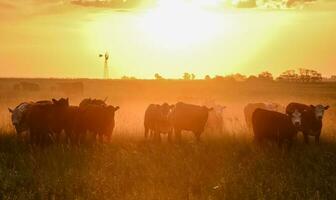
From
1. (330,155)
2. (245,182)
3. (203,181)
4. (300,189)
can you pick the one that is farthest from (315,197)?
(330,155)

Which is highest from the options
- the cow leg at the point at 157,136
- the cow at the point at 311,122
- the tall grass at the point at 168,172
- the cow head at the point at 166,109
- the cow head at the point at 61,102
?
the cow head at the point at 61,102

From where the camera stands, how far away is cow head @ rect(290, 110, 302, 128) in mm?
19394

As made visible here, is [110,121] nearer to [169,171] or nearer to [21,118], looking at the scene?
[21,118]

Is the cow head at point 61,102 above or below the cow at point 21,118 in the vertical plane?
above

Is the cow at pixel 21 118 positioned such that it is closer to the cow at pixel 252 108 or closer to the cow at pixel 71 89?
the cow at pixel 252 108

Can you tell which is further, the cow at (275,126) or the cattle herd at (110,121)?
the cattle herd at (110,121)

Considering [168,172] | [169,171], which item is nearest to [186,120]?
[169,171]

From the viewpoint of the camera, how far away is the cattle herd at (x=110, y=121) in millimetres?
19141

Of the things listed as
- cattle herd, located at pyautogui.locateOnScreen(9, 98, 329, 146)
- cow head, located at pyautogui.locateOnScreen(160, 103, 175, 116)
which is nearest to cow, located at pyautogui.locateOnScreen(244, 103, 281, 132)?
cattle herd, located at pyautogui.locateOnScreen(9, 98, 329, 146)

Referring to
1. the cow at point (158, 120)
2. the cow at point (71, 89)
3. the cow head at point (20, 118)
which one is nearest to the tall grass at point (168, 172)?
the cow head at point (20, 118)

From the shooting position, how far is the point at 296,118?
1955 cm

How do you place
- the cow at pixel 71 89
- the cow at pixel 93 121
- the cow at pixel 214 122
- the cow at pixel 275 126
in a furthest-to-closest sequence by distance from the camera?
the cow at pixel 71 89 → the cow at pixel 214 122 → the cow at pixel 93 121 → the cow at pixel 275 126

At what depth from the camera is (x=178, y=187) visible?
12.9m

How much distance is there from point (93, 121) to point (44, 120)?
1.91m
